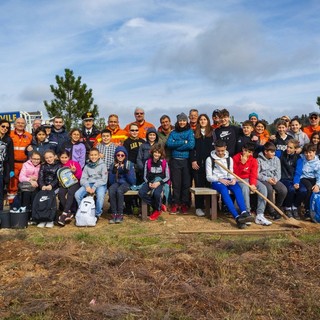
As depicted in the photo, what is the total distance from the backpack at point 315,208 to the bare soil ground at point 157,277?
114 cm

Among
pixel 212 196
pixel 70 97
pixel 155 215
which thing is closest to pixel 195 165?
pixel 212 196

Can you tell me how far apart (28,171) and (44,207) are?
894 mm

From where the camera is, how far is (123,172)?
7707 millimetres

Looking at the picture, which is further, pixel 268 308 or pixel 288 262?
pixel 288 262

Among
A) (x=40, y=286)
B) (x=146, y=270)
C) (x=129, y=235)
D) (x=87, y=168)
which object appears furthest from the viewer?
(x=87, y=168)

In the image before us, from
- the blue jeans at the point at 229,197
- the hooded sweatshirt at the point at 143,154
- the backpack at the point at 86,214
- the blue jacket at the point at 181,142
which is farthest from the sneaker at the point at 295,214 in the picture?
the backpack at the point at 86,214

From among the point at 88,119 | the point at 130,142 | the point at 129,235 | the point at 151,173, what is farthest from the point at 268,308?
the point at 88,119

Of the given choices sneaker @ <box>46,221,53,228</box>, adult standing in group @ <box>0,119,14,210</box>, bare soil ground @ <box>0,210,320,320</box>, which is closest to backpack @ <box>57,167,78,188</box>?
sneaker @ <box>46,221,53,228</box>

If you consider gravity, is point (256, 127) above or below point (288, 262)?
above

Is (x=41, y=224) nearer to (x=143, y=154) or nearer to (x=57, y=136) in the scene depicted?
(x=57, y=136)

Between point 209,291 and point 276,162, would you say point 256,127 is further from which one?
point 209,291

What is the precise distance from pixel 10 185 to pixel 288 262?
18.7 ft

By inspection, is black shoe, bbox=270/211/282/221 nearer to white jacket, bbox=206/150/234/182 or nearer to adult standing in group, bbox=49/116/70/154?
white jacket, bbox=206/150/234/182

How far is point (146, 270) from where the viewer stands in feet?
14.1
